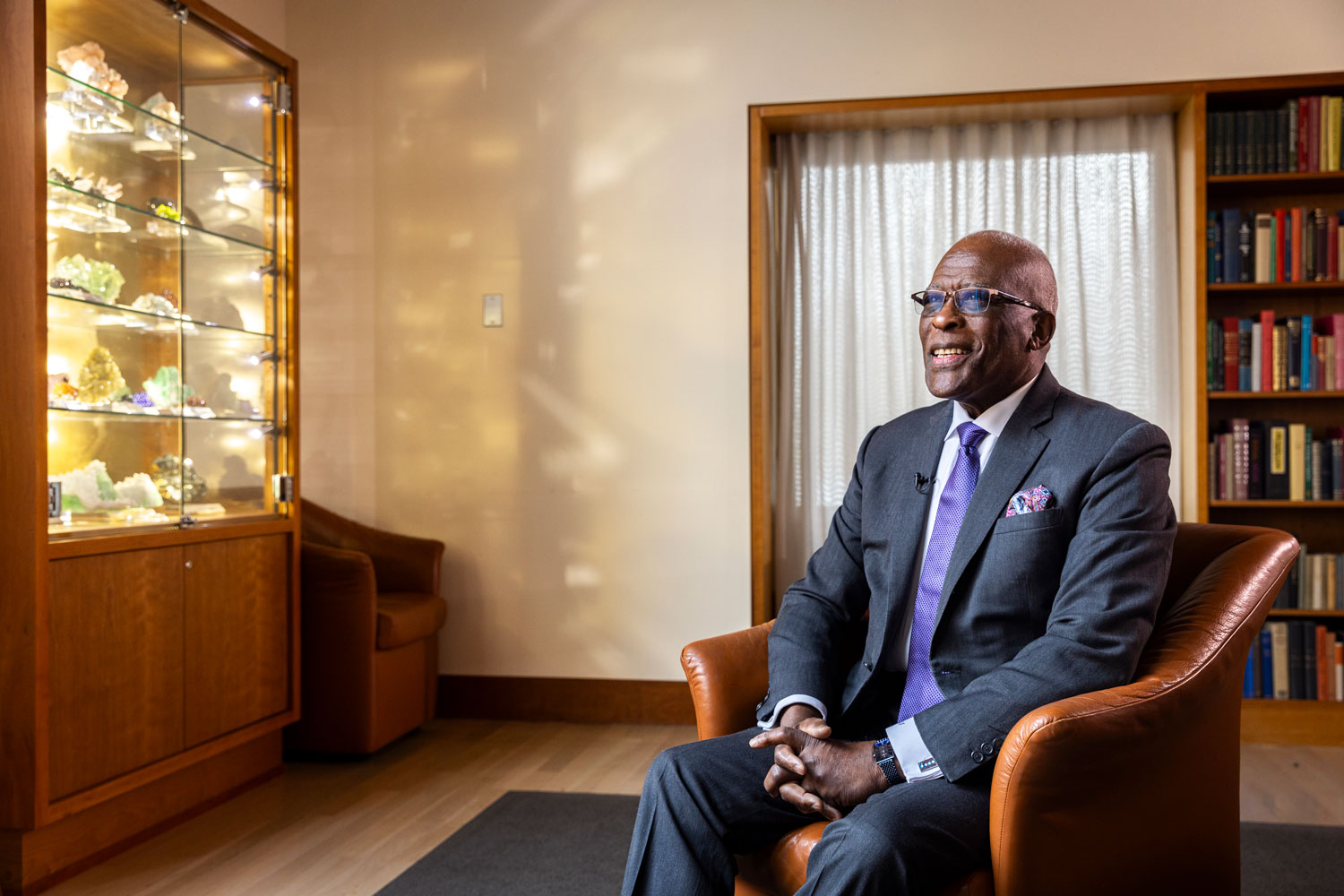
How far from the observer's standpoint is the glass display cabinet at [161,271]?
9.14ft

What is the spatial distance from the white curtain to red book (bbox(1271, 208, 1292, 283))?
0.37 meters

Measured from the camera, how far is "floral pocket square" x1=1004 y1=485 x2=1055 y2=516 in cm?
182

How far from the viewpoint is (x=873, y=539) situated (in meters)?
2.07

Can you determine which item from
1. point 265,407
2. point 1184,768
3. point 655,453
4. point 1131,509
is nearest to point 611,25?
point 655,453

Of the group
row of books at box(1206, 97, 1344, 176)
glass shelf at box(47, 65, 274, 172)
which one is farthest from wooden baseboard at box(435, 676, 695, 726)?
row of books at box(1206, 97, 1344, 176)

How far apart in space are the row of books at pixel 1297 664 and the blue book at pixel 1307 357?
88 centimetres

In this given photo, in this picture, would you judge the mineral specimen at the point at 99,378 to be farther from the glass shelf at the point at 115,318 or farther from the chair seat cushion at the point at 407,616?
the chair seat cushion at the point at 407,616

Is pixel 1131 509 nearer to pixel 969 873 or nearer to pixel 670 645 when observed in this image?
pixel 969 873

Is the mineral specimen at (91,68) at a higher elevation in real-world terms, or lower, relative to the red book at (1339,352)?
higher

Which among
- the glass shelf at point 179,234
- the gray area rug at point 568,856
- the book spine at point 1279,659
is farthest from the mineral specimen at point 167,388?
the book spine at point 1279,659

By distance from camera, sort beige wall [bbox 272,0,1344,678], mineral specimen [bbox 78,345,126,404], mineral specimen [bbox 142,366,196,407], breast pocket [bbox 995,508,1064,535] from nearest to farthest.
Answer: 1. breast pocket [bbox 995,508,1064,535]
2. mineral specimen [bbox 78,345,126,404]
3. mineral specimen [bbox 142,366,196,407]
4. beige wall [bbox 272,0,1344,678]

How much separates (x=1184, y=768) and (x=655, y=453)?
282 centimetres

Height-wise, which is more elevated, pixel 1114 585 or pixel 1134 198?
pixel 1134 198

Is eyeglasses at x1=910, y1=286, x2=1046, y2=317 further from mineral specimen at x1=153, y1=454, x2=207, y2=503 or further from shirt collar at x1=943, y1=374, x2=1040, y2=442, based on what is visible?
mineral specimen at x1=153, y1=454, x2=207, y2=503
